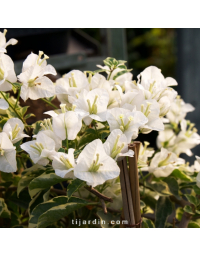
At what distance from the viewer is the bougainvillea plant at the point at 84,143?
0.32 metres

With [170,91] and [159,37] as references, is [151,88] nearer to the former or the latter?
[170,91]

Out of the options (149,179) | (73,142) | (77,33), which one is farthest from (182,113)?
(77,33)

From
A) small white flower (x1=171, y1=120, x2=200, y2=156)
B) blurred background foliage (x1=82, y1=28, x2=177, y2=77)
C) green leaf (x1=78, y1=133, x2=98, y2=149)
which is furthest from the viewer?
blurred background foliage (x1=82, y1=28, x2=177, y2=77)

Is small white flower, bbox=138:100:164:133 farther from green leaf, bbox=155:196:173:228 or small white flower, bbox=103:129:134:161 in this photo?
green leaf, bbox=155:196:173:228

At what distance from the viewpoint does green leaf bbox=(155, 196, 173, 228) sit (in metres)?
0.45

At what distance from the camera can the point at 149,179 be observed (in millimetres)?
491

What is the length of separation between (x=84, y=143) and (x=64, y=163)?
0.10 metres

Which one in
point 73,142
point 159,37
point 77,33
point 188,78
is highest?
point 159,37

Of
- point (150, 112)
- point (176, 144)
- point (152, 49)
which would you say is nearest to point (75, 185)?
point (150, 112)

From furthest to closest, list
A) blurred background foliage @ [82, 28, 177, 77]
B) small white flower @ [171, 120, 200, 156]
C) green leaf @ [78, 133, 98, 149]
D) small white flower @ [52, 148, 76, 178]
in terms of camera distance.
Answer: blurred background foliage @ [82, 28, 177, 77]
small white flower @ [171, 120, 200, 156]
green leaf @ [78, 133, 98, 149]
small white flower @ [52, 148, 76, 178]

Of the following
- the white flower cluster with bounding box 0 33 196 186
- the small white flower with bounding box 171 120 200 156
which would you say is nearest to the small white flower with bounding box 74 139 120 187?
the white flower cluster with bounding box 0 33 196 186

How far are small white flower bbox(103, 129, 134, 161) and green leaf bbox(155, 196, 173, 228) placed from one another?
0.56 feet
